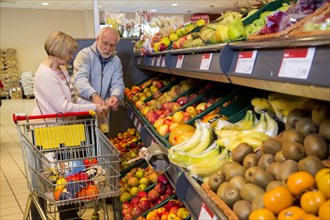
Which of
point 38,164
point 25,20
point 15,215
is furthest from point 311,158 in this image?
point 25,20

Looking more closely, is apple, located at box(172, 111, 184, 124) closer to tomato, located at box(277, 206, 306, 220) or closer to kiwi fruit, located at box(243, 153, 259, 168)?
kiwi fruit, located at box(243, 153, 259, 168)

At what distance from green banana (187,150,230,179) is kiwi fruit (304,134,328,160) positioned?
0.49 m

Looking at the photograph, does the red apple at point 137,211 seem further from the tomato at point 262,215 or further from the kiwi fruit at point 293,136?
the tomato at point 262,215

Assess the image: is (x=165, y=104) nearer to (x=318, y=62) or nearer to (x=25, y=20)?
(x=318, y=62)

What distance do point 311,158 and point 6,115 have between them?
10043mm

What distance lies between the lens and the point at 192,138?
6.35ft

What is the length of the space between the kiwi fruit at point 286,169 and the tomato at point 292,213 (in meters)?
0.14

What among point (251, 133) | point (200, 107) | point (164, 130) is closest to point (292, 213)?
point (251, 133)

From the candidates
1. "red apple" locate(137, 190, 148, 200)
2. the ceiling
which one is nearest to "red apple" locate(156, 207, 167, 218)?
"red apple" locate(137, 190, 148, 200)

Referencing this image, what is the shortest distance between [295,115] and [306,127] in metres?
0.11

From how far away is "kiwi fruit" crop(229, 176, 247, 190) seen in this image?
4.23 feet

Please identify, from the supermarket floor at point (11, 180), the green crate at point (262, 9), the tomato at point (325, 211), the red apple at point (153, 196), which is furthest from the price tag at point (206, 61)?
the supermarket floor at point (11, 180)

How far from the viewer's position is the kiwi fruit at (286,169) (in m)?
1.16

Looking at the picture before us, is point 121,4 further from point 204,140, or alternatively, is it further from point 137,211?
point 204,140
